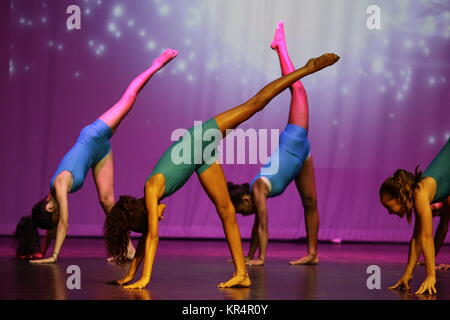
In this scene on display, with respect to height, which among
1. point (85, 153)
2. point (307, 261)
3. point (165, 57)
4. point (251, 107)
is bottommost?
point (307, 261)

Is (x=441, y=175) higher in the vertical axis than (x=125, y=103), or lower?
lower

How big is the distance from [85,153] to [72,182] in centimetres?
25

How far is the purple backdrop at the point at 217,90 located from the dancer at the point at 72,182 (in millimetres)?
1716

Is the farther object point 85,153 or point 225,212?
point 85,153

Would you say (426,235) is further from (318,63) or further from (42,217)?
(42,217)

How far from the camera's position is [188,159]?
357 centimetres

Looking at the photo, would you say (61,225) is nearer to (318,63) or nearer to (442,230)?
(318,63)

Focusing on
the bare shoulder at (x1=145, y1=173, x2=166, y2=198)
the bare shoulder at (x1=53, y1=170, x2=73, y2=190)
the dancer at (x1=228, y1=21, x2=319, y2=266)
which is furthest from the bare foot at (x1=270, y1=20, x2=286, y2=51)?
the bare shoulder at (x1=145, y1=173, x2=166, y2=198)

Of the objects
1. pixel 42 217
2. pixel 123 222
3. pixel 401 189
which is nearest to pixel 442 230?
pixel 401 189

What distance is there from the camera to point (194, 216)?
23.4 ft

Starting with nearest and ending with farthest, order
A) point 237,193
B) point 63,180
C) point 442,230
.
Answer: point 442,230 < point 63,180 < point 237,193

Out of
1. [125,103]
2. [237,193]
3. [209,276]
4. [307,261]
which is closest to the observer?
[209,276]
